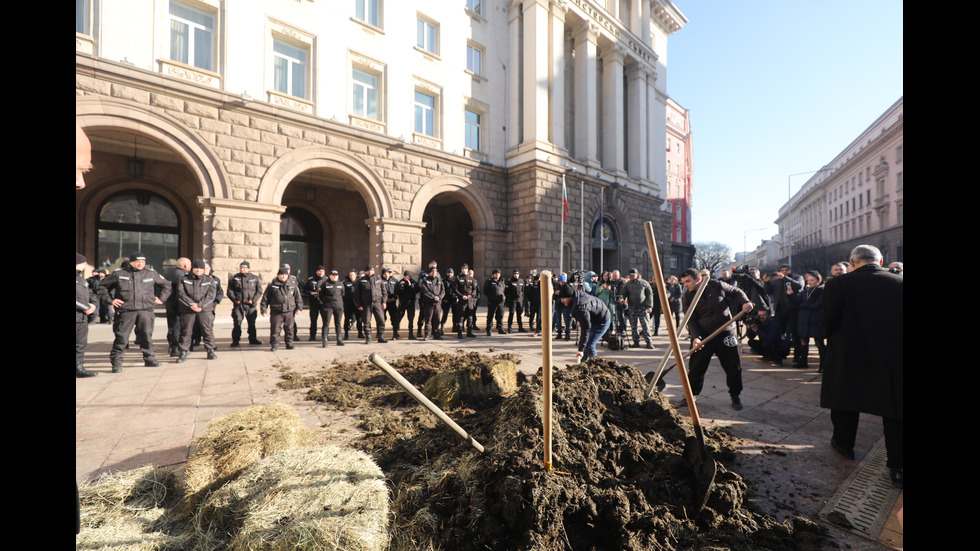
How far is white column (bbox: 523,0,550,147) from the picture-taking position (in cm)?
1734

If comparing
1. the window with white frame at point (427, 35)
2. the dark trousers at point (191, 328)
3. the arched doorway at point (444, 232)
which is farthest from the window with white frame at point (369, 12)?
the dark trousers at point (191, 328)

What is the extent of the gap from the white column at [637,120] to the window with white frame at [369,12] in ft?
48.5

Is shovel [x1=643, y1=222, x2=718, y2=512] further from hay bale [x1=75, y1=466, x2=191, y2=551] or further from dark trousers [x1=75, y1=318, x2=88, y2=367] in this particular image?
dark trousers [x1=75, y1=318, x2=88, y2=367]

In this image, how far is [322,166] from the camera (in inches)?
517

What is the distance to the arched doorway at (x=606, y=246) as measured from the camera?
19.8 metres

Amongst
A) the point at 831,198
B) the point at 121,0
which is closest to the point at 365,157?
the point at 121,0

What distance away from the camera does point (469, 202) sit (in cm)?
1711

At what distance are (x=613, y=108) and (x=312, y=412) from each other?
836 inches

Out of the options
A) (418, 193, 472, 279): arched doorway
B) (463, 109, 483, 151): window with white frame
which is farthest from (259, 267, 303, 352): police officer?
(418, 193, 472, 279): arched doorway

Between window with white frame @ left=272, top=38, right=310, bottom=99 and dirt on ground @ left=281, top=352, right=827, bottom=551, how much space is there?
13240 mm

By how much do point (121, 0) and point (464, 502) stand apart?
14527mm

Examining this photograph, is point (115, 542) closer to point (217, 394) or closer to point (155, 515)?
point (155, 515)

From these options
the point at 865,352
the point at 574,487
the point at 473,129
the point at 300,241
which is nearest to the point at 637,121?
the point at 473,129
